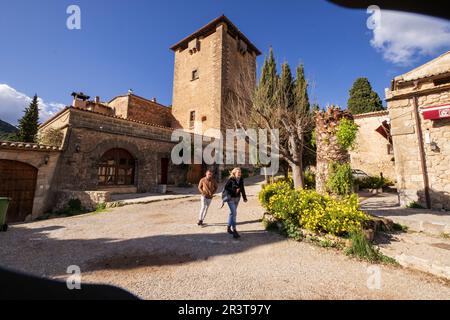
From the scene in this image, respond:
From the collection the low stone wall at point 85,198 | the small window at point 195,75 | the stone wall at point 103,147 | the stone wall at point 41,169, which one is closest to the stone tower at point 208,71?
the small window at point 195,75

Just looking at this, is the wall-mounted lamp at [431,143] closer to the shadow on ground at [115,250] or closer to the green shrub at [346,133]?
the green shrub at [346,133]

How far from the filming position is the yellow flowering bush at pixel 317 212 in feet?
15.7

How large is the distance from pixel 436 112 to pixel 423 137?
1.00 m

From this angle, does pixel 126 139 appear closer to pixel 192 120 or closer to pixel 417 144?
pixel 192 120

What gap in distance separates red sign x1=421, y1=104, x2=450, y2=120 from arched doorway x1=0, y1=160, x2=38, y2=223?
54.8 feet

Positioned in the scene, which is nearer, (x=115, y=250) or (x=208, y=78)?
(x=115, y=250)

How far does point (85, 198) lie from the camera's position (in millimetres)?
9586

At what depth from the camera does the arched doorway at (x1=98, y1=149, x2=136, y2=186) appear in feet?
40.1

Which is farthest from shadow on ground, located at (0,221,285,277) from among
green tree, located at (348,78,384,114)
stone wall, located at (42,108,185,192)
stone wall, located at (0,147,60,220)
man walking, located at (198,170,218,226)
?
green tree, located at (348,78,384,114)

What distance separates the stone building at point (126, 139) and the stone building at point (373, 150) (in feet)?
39.6

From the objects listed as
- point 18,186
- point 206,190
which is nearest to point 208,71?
point 18,186

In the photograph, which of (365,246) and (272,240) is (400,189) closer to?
(365,246)

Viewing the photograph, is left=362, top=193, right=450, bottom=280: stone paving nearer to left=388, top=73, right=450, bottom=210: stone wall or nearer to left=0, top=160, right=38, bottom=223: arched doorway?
left=388, top=73, right=450, bottom=210: stone wall
